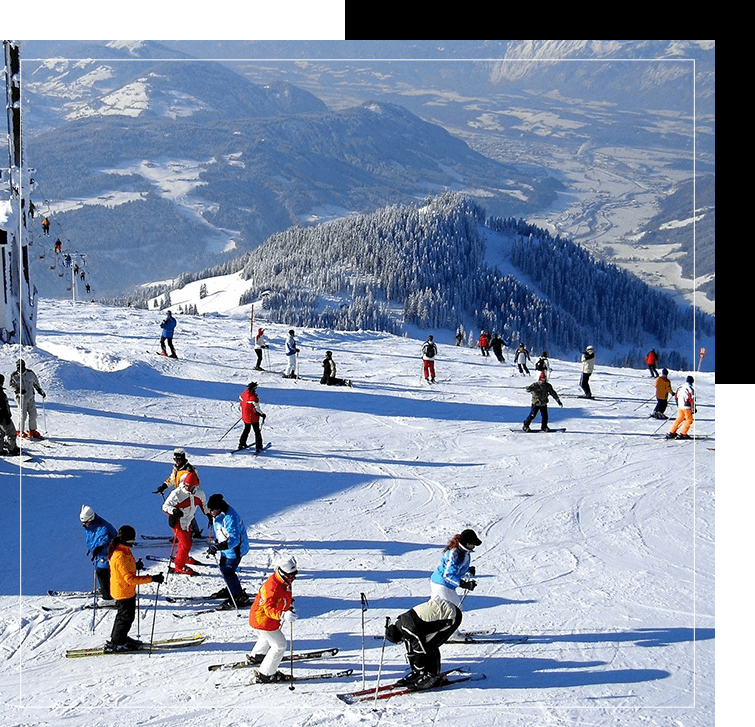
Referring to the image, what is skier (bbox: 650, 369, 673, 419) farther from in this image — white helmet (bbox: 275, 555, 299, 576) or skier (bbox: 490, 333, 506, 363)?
white helmet (bbox: 275, 555, 299, 576)

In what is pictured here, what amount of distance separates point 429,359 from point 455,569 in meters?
12.7

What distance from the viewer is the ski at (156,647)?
7621 millimetres

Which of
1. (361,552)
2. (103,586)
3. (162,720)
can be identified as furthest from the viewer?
(361,552)

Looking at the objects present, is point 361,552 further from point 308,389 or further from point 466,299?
point 466,299

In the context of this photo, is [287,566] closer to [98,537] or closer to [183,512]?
[98,537]

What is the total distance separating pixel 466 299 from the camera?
8850 cm

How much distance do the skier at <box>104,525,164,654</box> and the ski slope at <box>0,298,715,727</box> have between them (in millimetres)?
158

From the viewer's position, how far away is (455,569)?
737 cm

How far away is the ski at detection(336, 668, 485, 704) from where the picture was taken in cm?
697

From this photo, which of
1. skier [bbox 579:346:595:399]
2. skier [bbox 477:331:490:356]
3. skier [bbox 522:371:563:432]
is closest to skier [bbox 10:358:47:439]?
skier [bbox 522:371:563:432]

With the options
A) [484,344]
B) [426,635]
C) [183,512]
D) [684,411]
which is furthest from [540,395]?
[484,344]
